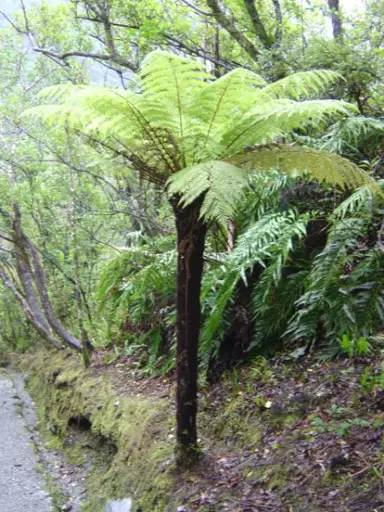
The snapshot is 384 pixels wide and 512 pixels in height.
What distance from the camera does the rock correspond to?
11.3 feet

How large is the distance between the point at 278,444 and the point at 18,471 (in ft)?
10.7

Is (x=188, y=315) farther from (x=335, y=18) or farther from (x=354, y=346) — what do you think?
(x=335, y=18)

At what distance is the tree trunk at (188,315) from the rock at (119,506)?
703 millimetres

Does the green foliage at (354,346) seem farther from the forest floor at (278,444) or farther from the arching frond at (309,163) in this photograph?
the arching frond at (309,163)

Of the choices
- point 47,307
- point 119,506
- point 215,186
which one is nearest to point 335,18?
point 215,186

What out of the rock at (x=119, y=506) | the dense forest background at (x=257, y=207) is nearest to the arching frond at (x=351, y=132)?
the dense forest background at (x=257, y=207)

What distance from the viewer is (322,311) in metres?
3.72

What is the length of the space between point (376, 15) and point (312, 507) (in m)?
5.78

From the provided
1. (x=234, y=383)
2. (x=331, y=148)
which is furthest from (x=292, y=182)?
(x=234, y=383)

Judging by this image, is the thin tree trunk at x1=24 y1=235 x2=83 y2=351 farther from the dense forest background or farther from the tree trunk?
the tree trunk

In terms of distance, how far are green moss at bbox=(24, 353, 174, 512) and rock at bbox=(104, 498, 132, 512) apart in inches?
2.1

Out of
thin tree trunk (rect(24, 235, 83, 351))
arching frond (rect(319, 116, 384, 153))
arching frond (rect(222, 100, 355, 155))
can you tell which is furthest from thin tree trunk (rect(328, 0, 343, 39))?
thin tree trunk (rect(24, 235, 83, 351))

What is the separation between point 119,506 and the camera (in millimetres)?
3576

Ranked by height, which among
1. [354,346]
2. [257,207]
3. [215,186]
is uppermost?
[215,186]
